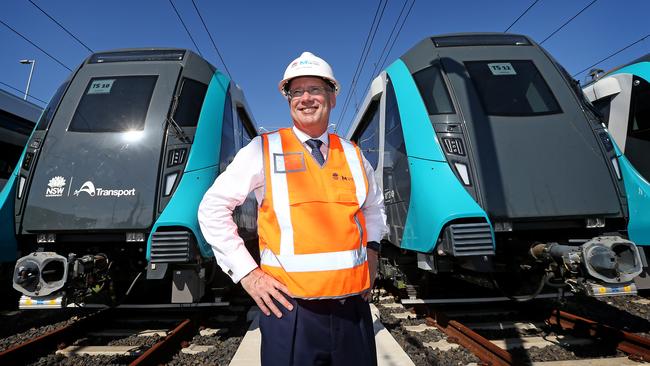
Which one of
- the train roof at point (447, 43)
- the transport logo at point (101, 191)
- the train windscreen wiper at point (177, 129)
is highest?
the train roof at point (447, 43)

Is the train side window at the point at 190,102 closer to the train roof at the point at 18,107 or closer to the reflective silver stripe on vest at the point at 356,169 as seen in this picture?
the reflective silver stripe on vest at the point at 356,169

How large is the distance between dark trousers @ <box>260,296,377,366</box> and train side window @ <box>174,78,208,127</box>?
3173 millimetres

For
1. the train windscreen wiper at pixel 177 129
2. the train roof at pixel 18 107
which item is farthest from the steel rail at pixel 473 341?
the train roof at pixel 18 107

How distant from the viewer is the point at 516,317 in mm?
4691

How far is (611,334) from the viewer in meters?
3.62

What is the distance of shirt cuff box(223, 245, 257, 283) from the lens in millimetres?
1561

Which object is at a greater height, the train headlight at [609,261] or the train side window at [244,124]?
the train side window at [244,124]

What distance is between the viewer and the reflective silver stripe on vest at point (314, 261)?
155cm

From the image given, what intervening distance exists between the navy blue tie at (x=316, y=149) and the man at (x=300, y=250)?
0.03 meters

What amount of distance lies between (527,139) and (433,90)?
1183mm

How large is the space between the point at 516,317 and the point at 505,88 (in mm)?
3149

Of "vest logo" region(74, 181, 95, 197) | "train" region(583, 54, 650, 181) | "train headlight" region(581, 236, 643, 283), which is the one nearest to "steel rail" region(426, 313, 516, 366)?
"train headlight" region(581, 236, 643, 283)

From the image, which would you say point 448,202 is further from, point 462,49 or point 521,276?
point 462,49

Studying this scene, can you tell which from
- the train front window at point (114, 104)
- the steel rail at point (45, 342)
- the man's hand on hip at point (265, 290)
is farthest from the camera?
the train front window at point (114, 104)
